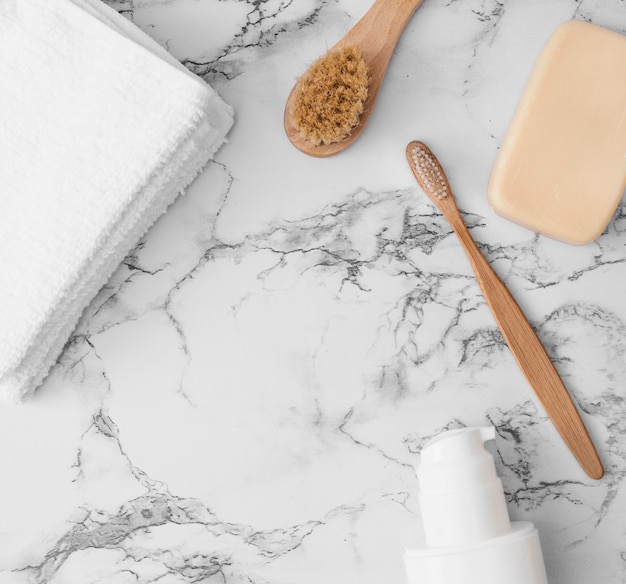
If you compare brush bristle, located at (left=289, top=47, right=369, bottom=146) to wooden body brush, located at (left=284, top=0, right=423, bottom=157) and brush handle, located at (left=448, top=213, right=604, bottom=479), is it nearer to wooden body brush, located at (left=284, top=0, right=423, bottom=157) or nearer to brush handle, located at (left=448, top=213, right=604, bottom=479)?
wooden body brush, located at (left=284, top=0, right=423, bottom=157)

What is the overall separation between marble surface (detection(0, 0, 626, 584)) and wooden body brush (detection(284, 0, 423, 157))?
0.07 feet

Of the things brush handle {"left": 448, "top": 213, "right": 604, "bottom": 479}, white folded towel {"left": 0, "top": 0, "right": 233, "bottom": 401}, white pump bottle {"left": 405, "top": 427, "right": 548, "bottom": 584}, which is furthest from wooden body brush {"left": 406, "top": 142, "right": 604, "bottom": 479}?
white folded towel {"left": 0, "top": 0, "right": 233, "bottom": 401}

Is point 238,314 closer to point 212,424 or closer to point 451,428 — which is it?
point 212,424

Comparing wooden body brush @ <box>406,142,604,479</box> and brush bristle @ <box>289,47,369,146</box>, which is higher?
brush bristle @ <box>289,47,369,146</box>

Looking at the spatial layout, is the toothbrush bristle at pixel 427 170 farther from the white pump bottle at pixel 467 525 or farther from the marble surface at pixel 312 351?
the white pump bottle at pixel 467 525

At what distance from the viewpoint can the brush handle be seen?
697 millimetres

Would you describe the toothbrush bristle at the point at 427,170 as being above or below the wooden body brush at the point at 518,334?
above

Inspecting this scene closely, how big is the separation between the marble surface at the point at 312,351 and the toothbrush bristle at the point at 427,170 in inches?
0.8

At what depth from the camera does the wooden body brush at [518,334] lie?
70 cm

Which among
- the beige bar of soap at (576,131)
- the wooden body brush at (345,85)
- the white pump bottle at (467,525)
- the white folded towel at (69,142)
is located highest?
the white folded towel at (69,142)

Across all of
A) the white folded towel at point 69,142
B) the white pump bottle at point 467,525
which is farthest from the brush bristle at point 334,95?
the white pump bottle at point 467,525

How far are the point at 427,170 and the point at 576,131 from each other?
0.49 feet

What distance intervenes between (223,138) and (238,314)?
7.5 inches

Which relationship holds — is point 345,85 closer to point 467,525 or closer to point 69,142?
point 69,142
